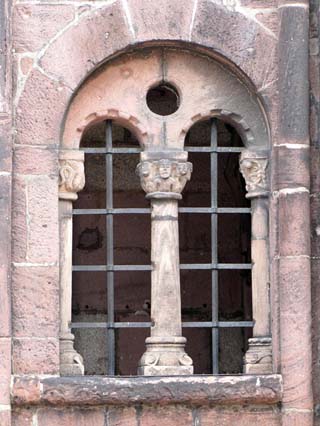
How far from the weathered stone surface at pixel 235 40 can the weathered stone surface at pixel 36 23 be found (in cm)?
74

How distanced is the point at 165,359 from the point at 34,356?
2.46ft

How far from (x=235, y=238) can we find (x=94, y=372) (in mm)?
1324

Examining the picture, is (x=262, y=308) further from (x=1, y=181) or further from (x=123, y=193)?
(x=123, y=193)

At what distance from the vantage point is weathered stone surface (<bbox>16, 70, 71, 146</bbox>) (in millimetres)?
9844

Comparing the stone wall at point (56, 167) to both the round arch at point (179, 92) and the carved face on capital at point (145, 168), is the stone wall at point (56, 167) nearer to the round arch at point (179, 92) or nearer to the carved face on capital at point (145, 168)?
the round arch at point (179, 92)

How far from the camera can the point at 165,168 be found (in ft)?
32.8

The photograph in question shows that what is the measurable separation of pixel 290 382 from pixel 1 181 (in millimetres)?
1927

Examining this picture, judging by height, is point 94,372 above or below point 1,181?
below

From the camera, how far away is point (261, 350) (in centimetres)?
996

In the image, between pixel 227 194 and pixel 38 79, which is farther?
pixel 227 194

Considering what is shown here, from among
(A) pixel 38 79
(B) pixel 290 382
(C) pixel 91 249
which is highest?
(A) pixel 38 79

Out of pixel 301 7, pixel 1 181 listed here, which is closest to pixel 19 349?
pixel 1 181

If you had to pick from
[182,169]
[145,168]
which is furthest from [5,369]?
[182,169]

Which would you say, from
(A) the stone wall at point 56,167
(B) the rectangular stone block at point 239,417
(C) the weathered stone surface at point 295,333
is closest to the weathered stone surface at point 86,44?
(A) the stone wall at point 56,167
